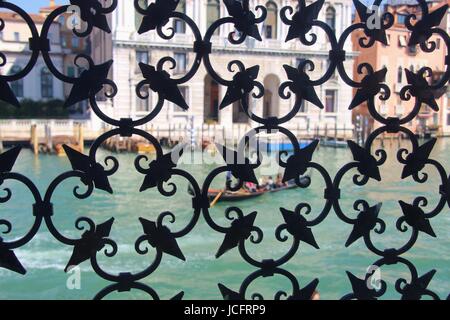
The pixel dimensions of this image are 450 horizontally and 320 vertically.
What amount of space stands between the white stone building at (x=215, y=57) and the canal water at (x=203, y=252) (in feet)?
29.6

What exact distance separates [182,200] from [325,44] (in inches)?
582

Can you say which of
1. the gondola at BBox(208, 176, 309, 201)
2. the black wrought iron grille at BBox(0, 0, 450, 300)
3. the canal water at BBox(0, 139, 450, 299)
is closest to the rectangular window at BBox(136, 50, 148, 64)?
the canal water at BBox(0, 139, 450, 299)

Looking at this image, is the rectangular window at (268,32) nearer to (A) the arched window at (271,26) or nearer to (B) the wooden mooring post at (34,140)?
(A) the arched window at (271,26)

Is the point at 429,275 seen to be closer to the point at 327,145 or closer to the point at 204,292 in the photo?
the point at 204,292

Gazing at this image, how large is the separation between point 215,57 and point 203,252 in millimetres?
16111

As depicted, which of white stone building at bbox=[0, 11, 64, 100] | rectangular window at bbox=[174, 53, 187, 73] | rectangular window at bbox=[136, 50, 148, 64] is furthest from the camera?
white stone building at bbox=[0, 11, 64, 100]

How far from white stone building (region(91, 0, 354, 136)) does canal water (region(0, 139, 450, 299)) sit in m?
9.01

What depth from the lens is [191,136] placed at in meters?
21.1

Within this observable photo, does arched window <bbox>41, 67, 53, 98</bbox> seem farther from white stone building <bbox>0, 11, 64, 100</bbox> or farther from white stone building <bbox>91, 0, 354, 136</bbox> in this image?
white stone building <bbox>91, 0, 354, 136</bbox>

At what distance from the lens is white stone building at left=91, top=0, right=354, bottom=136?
22455 mm

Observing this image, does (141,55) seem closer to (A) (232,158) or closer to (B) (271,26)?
(B) (271,26)

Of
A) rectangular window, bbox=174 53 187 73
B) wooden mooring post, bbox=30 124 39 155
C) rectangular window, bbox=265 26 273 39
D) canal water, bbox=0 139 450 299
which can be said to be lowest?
canal water, bbox=0 139 450 299
